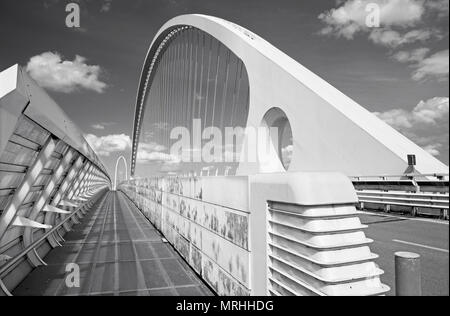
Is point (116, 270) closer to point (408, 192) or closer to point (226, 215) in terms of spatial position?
point (226, 215)

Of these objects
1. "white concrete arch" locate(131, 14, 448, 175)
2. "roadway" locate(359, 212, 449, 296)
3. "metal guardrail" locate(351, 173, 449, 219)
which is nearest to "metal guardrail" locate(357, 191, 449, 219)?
"metal guardrail" locate(351, 173, 449, 219)

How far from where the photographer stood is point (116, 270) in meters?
6.75

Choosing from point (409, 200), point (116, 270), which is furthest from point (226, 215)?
point (409, 200)

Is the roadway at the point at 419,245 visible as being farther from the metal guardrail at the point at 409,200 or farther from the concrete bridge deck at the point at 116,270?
the concrete bridge deck at the point at 116,270

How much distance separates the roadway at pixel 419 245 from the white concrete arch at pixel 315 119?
2.77 meters

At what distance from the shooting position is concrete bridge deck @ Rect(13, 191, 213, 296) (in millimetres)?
5553

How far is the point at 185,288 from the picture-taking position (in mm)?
5730

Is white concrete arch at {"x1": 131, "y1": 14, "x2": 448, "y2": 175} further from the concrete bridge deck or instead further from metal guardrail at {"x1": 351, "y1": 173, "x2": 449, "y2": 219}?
the concrete bridge deck

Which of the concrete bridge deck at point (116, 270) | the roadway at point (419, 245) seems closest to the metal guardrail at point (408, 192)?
the roadway at point (419, 245)

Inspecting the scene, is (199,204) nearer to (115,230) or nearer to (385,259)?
(385,259)

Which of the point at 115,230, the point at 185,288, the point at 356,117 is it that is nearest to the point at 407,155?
the point at 356,117

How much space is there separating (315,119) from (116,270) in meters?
12.7

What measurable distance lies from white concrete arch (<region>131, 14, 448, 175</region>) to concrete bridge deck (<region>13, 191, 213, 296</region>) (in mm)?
10032

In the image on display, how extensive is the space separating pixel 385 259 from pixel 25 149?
7550 mm
